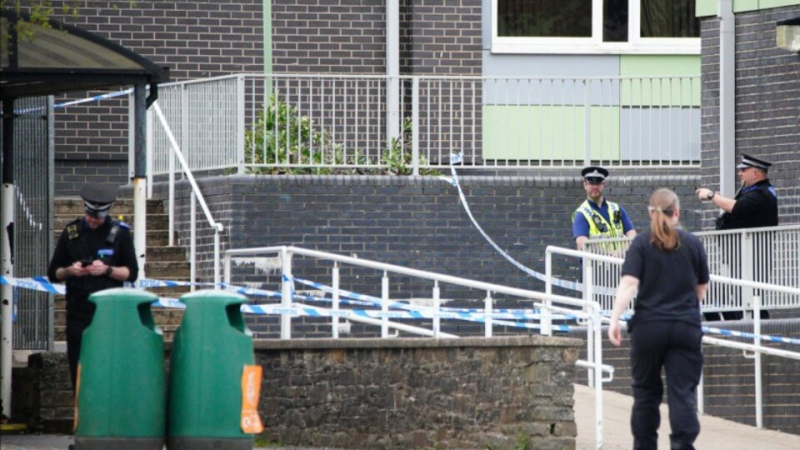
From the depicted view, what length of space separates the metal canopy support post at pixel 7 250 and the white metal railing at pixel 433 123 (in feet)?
13.4

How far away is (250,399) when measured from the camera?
9.65m

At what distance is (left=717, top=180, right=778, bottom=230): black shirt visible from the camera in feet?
45.0

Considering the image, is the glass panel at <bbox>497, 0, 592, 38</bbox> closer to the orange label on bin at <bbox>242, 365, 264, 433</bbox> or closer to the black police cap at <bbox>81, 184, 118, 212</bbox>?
the black police cap at <bbox>81, 184, 118, 212</bbox>

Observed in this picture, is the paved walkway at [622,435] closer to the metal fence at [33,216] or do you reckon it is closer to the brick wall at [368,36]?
the metal fence at [33,216]

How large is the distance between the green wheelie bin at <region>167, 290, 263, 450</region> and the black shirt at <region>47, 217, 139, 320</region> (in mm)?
1074

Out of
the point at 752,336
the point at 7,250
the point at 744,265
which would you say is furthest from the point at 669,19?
the point at 7,250

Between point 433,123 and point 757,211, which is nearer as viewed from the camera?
point 757,211

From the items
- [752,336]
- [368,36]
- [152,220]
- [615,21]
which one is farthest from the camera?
[615,21]

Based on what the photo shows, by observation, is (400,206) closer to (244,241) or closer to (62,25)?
(244,241)

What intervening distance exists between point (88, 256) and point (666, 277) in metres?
3.41

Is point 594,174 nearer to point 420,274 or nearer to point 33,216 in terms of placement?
point 420,274

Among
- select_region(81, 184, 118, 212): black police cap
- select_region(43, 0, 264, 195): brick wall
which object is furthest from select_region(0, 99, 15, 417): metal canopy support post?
select_region(43, 0, 264, 195): brick wall

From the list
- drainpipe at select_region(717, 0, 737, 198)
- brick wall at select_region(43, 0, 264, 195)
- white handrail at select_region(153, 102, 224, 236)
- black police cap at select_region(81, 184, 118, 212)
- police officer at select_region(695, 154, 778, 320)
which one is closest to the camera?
black police cap at select_region(81, 184, 118, 212)

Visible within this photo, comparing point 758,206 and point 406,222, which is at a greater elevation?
point 758,206
